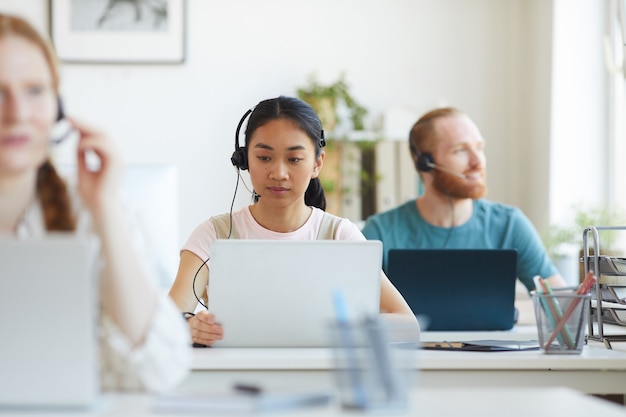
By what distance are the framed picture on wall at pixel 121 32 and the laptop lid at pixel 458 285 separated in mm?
2636

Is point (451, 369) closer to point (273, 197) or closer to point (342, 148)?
point (273, 197)

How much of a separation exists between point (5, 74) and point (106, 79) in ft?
11.7

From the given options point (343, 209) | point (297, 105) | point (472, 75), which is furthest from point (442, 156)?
point (472, 75)

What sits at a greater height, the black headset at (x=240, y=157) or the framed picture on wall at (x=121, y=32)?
the framed picture on wall at (x=121, y=32)

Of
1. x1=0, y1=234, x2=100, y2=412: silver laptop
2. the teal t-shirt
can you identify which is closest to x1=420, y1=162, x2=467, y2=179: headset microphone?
the teal t-shirt

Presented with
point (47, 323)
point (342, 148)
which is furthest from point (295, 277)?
point (342, 148)

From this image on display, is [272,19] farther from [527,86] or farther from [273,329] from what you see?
[273,329]

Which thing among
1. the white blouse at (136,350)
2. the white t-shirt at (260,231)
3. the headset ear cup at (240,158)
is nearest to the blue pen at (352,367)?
the white blouse at (136,350)

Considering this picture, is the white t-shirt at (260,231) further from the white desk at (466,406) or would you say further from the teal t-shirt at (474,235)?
the white desk at (466,406)

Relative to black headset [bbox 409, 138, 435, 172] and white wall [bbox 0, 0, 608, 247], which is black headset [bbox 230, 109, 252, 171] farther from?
white wall [bbox 0, 0, 608, 247]

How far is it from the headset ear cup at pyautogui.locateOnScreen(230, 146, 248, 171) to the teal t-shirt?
760 mm

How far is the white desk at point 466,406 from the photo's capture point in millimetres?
1132

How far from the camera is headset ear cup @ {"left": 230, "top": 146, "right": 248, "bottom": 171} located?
2.46 m

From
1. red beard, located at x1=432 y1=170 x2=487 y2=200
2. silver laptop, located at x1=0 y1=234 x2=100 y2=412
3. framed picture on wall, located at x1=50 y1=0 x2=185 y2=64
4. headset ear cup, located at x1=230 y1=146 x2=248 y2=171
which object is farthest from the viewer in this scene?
framed picture on wall, located at x1=50 y1=0 x2=185 y2=64
